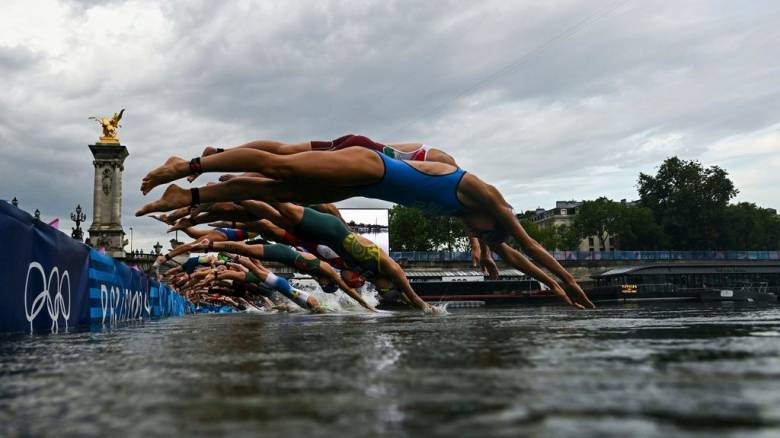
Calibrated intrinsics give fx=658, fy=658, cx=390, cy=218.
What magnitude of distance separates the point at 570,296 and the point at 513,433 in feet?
25.8

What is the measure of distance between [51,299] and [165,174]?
2.45 metres

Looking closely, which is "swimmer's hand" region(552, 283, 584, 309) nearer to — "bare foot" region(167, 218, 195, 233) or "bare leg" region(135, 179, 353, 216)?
"bare leg" region(135, 179, 353, 216)

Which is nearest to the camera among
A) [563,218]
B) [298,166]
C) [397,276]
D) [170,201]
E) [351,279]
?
[298,166]

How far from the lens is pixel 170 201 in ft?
22.6

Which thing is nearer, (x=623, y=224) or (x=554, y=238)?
(x=623, y=224)

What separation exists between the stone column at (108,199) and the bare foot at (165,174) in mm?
54535

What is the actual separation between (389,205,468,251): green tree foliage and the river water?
8494cm

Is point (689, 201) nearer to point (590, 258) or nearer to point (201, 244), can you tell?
point (590, 258)

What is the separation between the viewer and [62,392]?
76.4 inches

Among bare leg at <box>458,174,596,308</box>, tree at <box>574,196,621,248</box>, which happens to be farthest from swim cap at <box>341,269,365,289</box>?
tree at <box>574,196,621,248</box>

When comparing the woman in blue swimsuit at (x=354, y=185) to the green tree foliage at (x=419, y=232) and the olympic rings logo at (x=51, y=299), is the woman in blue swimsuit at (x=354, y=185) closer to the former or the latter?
the olympic rings logo at (x=51, y=299)

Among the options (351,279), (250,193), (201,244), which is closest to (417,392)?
(250,193)

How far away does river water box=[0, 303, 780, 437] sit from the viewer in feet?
4.26

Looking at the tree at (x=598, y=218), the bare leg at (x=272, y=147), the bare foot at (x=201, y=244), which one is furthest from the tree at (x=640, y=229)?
the bare leg at (x=272, y=147)
